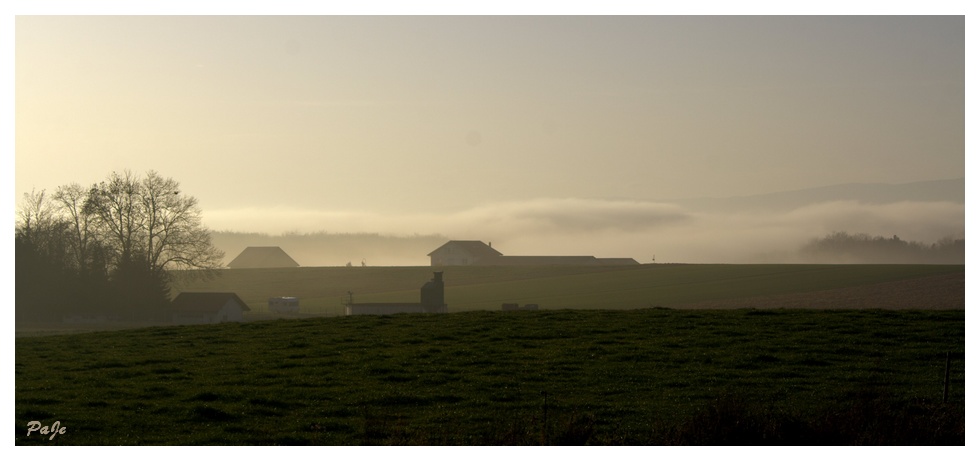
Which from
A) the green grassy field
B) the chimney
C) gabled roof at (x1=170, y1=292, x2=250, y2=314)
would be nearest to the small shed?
the green grassy field

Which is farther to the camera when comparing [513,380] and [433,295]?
[433,295]

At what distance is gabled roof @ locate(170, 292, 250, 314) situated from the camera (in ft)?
272

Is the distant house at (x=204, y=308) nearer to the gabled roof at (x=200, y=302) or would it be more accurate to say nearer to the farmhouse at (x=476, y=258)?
the gabled roof at (x=200, y=302)

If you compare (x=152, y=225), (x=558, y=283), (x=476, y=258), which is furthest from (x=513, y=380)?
(x=476, y=258)

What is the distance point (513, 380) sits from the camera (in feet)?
77.2

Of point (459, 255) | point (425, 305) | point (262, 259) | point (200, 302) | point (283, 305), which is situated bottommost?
point (283, 305)

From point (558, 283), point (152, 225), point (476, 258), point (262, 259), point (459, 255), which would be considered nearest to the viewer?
point (152, 225)

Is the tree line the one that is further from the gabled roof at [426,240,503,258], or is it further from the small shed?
the gabled roof at [426,240,503,258]

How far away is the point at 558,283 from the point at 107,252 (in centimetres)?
5864

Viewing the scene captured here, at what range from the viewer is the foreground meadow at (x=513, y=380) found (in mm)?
16625

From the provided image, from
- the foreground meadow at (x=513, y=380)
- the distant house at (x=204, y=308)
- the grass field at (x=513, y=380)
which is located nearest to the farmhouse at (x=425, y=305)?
the distant house at (x=204, y=308)

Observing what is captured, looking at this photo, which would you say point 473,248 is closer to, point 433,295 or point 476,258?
point 476,258

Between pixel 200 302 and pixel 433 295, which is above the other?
pixel 433 295

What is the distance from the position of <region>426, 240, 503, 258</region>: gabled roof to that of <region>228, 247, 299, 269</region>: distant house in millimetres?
40771
